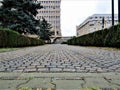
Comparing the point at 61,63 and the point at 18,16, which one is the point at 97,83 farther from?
the point at 18,16

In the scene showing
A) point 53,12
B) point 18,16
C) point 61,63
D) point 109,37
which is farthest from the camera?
point 53,12

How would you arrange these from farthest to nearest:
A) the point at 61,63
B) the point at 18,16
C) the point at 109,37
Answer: the point at 18,16
the point at 109,37
the point at 61,63

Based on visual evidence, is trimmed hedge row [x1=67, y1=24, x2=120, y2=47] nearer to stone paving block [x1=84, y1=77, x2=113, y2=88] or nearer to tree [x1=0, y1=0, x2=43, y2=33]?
stone paving block [x1=84, y1=77, x2=113, y2=88]

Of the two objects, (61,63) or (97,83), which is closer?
(97,83)

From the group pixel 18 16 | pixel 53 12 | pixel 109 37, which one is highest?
pixel 53 12

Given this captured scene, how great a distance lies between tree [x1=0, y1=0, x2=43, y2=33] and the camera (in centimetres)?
3209

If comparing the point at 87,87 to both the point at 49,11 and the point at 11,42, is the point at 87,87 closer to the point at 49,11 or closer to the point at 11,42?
the point at 11,42

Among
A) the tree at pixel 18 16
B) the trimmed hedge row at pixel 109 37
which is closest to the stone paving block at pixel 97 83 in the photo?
the trimmed hedge row at pixel 109 37

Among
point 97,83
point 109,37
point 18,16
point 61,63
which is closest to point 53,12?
point 18,16

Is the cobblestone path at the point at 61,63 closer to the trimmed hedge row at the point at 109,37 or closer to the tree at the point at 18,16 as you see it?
the trimmed hedge row at the point at 109,37

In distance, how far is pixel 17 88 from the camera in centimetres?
294

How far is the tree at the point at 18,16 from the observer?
32094mm

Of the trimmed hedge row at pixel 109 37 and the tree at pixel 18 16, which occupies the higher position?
the tree at pixel 18 16

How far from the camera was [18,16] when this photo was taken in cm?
3228
